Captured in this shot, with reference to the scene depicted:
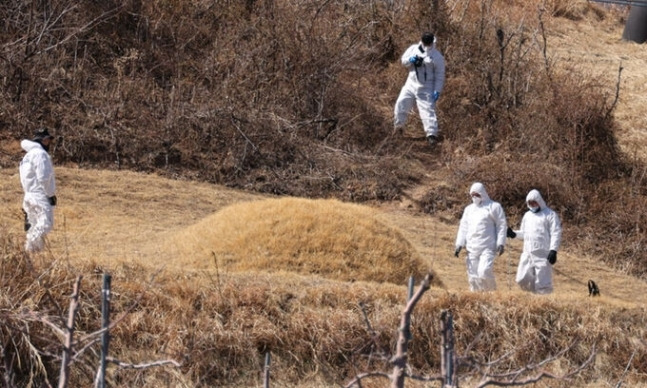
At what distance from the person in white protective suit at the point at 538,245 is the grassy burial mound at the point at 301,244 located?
127 centimetres

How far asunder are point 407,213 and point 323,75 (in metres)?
4.05

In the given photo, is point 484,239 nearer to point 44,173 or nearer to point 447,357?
point 44,173

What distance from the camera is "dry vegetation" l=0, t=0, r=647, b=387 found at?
38.7 ft

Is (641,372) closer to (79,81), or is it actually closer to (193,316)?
(193,316)

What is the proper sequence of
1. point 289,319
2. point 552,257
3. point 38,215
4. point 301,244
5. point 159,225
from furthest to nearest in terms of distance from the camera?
point 159,225, point 552,257, point 301,244, point 38,215, point 289,319

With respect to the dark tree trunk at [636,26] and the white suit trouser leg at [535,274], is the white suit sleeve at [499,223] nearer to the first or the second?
the white suit trouser leg at [535,274]

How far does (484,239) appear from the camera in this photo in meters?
14.0

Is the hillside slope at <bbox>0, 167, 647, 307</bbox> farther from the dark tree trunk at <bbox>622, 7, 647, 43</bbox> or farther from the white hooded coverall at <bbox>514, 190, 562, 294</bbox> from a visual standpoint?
the dark tree trunk at <bbox>622, 7, 647, 43</bbox>

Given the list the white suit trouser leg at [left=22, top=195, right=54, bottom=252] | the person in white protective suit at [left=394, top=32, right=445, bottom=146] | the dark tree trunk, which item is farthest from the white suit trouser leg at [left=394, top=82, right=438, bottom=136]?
the dark tree trunk

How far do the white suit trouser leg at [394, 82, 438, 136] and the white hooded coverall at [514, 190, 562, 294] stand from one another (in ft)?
18.1

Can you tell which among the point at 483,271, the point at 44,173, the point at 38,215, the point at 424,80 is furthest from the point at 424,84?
the point at 38,215

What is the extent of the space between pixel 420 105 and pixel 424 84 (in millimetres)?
439

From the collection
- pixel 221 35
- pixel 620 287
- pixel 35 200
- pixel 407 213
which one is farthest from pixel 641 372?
pixel 221 35

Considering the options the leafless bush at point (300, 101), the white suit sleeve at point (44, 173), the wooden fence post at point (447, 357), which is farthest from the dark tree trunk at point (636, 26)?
the wooden fence post at point (447, 357)
